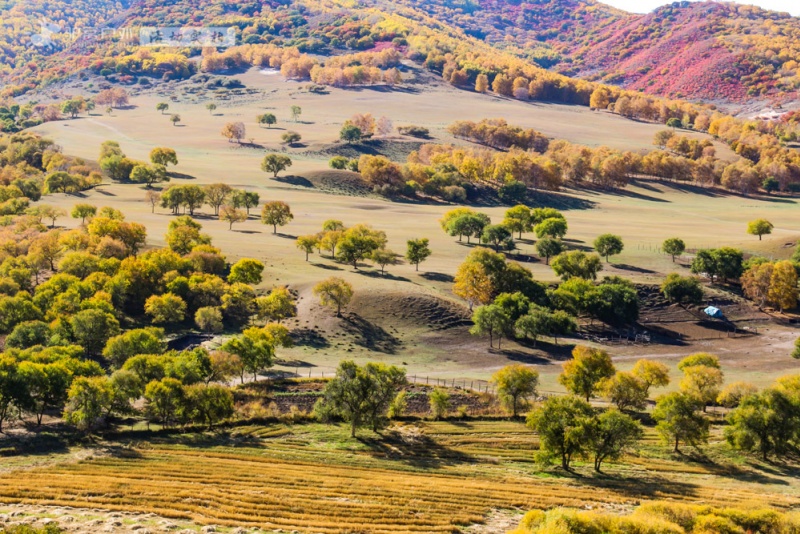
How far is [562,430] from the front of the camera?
60.4 m

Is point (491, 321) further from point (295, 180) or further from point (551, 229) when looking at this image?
point (295, 180)

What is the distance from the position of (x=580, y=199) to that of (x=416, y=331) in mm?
100220

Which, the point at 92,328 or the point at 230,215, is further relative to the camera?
the point at 230,215

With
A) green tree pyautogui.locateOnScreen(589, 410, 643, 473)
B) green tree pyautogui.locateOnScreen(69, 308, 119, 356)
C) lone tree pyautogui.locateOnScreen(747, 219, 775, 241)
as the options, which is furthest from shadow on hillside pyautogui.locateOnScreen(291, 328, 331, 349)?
lone tree pyautogui.locateOnScreen(747, 219, 775, 241)

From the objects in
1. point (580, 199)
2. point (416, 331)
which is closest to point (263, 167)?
point (580, 199)

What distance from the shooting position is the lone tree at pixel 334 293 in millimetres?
97750

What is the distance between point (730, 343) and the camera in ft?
334

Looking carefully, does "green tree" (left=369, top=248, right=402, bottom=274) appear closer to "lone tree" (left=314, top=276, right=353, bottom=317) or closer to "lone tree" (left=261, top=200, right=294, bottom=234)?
"lone tree" (left=314, top=276, right=353, bottom=317)

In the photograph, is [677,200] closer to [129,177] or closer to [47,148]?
[129,177]

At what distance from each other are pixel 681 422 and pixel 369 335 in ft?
140

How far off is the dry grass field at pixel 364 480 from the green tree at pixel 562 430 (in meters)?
1.91

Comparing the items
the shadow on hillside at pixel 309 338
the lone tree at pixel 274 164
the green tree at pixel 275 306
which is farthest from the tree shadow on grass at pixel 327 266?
the lone tree at pixel 274 164

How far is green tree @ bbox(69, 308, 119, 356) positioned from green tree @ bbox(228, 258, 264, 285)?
806 inches

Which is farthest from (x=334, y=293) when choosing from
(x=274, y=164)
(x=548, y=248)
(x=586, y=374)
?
(x=274, y=164)
